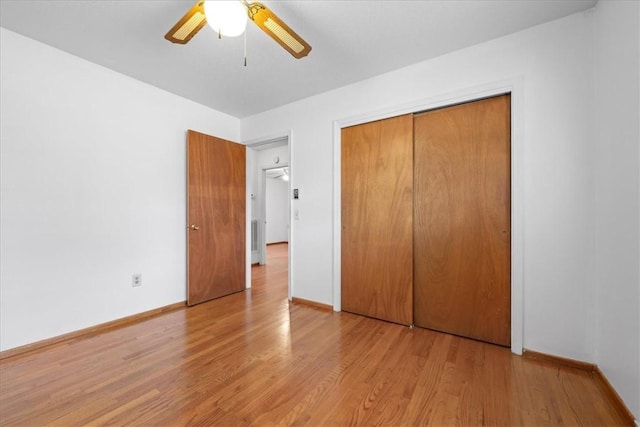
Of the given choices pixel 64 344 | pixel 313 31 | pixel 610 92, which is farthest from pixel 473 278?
pixel 64 344

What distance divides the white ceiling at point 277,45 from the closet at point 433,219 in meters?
0.53

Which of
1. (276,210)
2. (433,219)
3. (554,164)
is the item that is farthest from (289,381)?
(276,210)

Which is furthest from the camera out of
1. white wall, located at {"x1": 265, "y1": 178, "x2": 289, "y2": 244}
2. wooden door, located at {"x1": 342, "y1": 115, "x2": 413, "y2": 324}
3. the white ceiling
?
white wall, located at {"x1": 265, "y1": 178, "x2": 289, "y2": 244}

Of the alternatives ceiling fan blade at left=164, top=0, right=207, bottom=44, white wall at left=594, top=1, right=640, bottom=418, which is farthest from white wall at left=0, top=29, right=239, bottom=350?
white wall at left=594, top=1, right=640, bottom=418

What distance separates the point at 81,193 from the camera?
2273mm

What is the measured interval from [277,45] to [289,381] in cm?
243

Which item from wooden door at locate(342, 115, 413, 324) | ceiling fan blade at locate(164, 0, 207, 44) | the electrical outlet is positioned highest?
ceiling fan blade at locate(164, 0, 207, 44)

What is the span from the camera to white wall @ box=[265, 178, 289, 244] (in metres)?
9.06

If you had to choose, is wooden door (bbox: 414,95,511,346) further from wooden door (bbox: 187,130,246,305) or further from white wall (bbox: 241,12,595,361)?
wooden door (bbox: 187,130,246,305)

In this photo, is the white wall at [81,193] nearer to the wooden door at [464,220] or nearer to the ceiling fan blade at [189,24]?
the ceiling fan blade at [189,24]

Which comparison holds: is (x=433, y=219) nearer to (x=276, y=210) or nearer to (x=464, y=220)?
(x=464, y=220)

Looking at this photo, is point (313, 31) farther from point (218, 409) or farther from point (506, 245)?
point (218, 409)

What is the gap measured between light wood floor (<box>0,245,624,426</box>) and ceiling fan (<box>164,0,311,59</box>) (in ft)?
6.65

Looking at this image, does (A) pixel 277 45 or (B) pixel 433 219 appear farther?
(B) pixel 433 219
